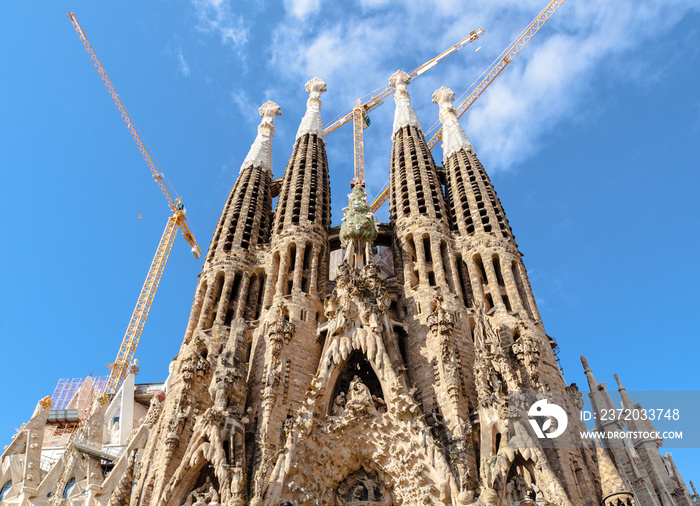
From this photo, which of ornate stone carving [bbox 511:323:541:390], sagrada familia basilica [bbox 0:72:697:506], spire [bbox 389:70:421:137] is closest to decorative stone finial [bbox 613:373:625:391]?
sagrada familia basilica [bbox 0:72:697:506]

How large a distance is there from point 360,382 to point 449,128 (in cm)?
2006

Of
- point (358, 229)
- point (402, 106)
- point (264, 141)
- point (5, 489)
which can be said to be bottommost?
point (5, 489)

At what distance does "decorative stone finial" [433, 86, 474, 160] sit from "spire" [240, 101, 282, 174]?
10.4m

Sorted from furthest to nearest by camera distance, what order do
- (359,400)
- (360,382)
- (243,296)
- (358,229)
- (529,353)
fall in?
1. (358,229)
2. (243,296)
3. (529,353)
4. (360,382)
5. (359,400)

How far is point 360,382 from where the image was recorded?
1984cm

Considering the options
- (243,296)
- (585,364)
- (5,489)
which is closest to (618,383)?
(585,364)

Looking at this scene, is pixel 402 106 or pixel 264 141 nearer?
pixel 264 141

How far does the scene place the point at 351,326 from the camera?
69.9 feet

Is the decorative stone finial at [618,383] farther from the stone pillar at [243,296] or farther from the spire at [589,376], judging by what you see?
the stone pillar at [243,296]

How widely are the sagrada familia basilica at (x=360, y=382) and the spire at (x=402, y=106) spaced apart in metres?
3.47

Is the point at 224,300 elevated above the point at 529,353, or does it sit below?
above

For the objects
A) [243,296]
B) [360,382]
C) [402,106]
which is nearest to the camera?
[360,382]

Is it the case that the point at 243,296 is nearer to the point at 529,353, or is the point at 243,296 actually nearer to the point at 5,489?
the point at 529,353

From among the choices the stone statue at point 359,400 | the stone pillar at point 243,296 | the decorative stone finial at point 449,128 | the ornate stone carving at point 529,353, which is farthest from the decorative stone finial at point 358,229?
the decorative stone finial at point 449,128
